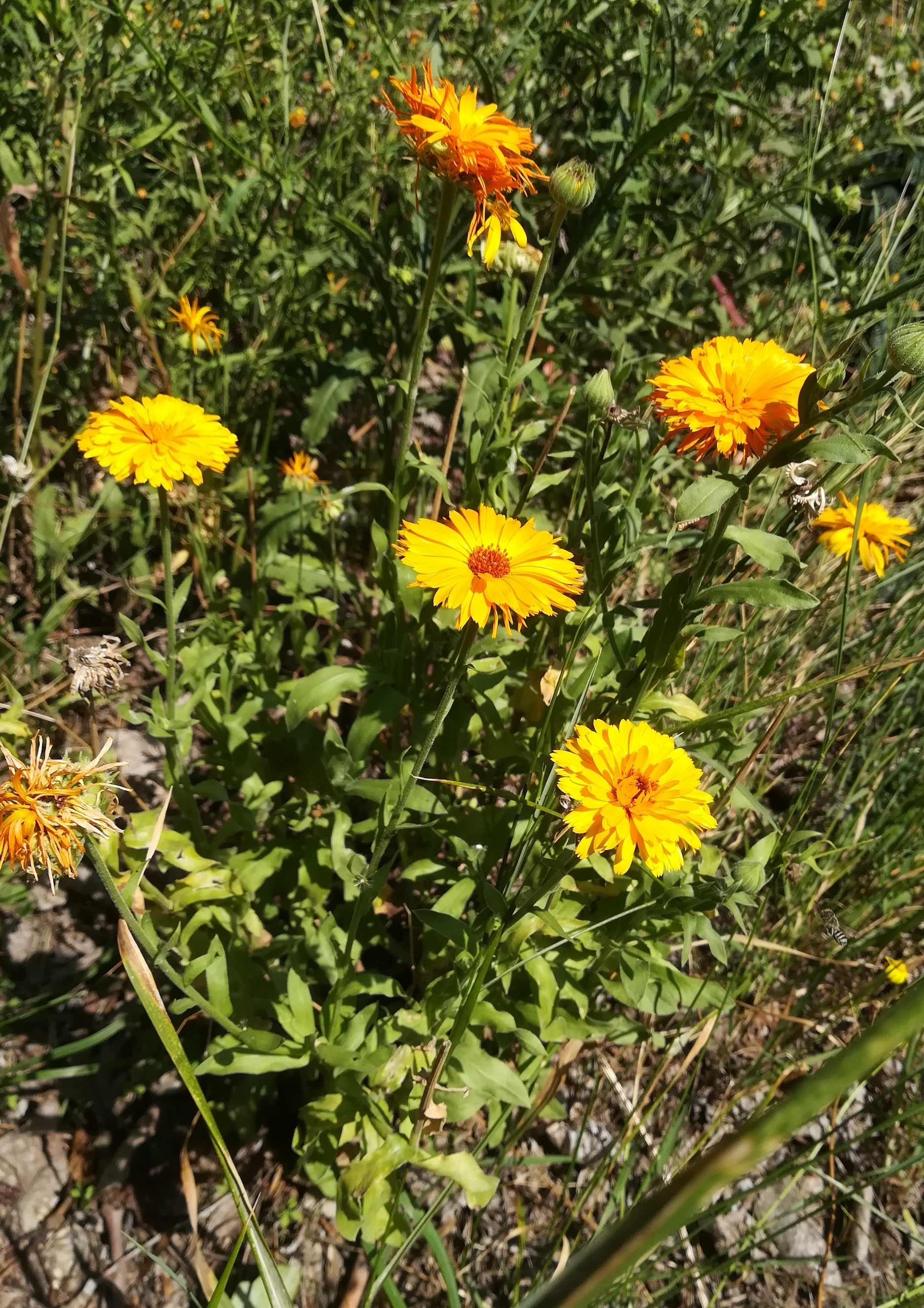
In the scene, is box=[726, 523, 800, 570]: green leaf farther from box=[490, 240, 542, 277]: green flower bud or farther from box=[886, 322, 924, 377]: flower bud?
box=[490, 240, 542, 277]: green flower bud

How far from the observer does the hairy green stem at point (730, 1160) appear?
0.35 metres

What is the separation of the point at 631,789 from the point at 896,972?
3.51 ft

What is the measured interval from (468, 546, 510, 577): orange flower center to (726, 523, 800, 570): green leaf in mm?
323

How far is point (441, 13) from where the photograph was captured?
2479 millimetres

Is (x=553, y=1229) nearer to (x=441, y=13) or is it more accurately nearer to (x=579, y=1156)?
(x=579, y=1156)

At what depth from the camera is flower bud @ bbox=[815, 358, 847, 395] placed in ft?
3.49

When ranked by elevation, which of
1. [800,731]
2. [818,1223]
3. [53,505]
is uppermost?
[53,505]

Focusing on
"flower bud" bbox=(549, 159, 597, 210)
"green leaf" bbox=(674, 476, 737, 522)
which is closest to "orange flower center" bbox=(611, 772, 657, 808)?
"green leaf" bbox=(674, 476, 737, 522)

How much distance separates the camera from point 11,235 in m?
1.92

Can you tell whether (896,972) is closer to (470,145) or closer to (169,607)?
(169,607)

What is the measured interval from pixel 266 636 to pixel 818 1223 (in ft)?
5.92

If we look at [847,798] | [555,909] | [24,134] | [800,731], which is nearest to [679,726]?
[555,909]

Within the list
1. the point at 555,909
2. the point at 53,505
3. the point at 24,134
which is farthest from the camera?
the point at 24,134

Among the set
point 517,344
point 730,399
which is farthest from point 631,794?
point 517,344
